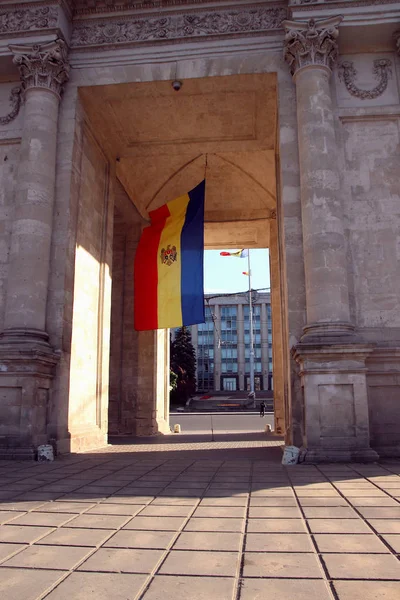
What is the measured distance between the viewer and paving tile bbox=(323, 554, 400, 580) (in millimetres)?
2875

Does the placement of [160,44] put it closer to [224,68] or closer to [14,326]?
[224,68]

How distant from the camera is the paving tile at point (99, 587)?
2615mm

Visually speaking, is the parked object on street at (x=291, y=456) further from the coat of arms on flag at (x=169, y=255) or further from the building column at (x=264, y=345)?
the building column at (x=264, y=345)

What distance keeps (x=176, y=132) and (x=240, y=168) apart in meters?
3.68

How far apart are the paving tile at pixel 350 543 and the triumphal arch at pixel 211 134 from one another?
496cm

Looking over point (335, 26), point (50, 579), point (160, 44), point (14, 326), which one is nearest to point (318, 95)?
point (335, 26)

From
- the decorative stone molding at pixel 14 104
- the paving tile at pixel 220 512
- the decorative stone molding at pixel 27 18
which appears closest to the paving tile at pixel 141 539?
the paving tile at pixel 220 512

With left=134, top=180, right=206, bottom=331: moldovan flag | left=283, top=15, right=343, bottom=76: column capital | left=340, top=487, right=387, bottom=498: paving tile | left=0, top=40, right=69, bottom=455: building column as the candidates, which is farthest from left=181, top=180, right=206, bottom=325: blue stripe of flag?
left=340, top=487, right=387, bottom=498: paving tile

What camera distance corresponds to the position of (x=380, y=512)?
449cm

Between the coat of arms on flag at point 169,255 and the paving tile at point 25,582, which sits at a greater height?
the coat of arms on flag at point 169,255

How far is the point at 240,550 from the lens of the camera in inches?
135

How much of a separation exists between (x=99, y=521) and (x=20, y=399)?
19.9 ft

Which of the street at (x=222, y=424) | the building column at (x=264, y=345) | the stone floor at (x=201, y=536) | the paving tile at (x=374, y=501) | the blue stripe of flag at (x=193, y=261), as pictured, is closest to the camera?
the stone floor at (x=201, y=536)

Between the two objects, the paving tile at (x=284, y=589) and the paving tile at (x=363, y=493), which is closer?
the paving tile at (x=284, y=589)
